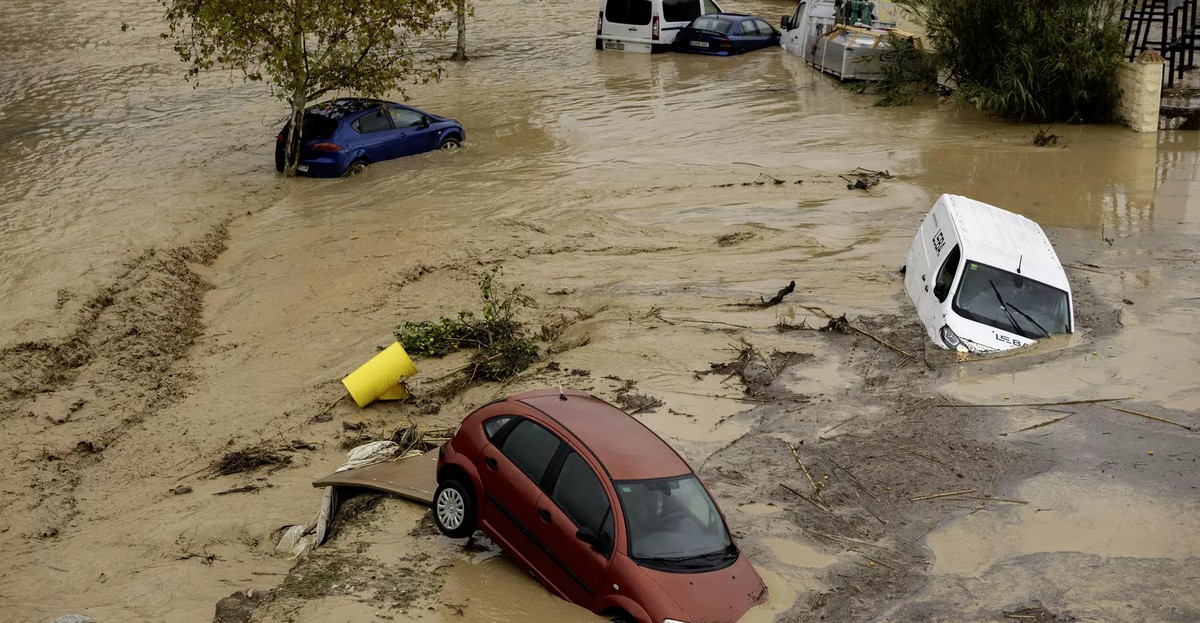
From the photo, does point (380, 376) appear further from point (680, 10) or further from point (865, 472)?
point (680, 10)

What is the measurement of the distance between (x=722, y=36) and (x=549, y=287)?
17.0 metres

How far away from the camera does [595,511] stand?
293 inches

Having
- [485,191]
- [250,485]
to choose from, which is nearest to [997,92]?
[485,191]

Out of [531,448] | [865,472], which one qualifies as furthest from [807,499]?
[531,448]

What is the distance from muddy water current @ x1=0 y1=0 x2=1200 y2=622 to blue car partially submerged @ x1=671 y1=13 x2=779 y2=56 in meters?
2.68

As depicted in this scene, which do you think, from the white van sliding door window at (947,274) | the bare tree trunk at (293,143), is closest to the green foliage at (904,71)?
the bare tree trunk at (293,143)

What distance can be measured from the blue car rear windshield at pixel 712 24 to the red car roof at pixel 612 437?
22995 millimetres

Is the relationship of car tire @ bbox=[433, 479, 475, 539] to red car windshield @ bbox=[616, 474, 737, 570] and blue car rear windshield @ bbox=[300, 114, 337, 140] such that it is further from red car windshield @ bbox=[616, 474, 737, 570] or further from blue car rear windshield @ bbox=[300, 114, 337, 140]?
blue car rear windshield @ bbox=[300, 114, 337, 140]

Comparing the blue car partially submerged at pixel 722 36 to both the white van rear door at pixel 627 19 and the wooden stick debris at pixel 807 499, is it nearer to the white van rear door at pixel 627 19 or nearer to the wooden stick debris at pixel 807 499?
the white van rear door at pixel 627 19

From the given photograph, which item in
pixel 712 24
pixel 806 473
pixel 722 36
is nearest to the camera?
pixel 806 473

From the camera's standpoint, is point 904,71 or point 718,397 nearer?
point 718,397

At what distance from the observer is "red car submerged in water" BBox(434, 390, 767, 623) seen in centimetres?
720

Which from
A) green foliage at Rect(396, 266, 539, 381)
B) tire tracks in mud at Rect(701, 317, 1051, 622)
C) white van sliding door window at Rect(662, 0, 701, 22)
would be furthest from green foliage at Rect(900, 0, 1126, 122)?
green foliage at Rect(396, 266, 539, 381)

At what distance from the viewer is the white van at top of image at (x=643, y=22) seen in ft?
98.5
